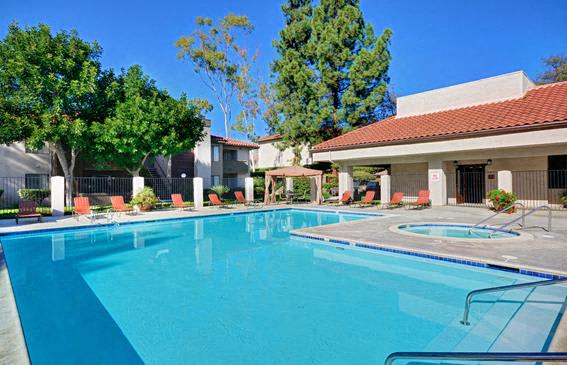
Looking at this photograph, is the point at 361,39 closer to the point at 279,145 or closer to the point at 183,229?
the point at 279,145

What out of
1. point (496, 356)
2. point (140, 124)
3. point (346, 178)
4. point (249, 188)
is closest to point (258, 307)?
point (496, 356)

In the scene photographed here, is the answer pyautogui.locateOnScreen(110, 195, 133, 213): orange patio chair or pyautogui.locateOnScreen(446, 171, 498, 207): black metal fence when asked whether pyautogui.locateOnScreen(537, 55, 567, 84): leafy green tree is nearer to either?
pyautogui.locateOnScreen(446, 171, 498, 207): black metal fence

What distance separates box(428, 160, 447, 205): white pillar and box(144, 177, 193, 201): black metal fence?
19.1m

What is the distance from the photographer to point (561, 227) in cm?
1117

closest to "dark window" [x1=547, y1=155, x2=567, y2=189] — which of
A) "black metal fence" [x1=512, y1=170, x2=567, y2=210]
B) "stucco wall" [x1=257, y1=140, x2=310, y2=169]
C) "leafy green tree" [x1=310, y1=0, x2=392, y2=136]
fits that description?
"black metal fence" [x1=512, y1=170, x2=567, y2=210]

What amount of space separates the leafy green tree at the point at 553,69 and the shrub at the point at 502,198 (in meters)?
28.9

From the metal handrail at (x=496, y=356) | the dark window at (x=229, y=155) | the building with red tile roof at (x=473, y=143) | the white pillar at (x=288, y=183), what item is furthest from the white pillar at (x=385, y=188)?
the metal handrail at (x=496, y=356)

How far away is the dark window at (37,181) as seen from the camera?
22.4 metres

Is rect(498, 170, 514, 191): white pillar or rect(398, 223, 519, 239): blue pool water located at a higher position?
rect(498, 170, 514, 191): white pillar

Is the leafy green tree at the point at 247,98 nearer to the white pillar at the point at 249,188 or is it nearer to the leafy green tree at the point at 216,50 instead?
the leafy green tree at the point at 216,50

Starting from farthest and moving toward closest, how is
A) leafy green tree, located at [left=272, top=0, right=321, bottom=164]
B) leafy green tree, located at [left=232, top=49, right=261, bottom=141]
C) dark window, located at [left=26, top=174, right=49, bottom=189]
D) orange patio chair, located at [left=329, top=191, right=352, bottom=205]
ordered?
leafy green tree, located at [left=232, top=49, right=261, bottom=141]
leafy green tree, located at [left=272, top=0, right=321, bottom=164]
dark window, located at [left=26, top=174, right=49, bottom=189]
orange patio chair, located at [left=329, top=191, right=352, bottom=205]

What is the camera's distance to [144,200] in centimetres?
1873

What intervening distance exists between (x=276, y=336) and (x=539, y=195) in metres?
19.9

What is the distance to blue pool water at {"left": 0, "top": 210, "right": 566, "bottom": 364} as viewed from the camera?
4270 millimetres
